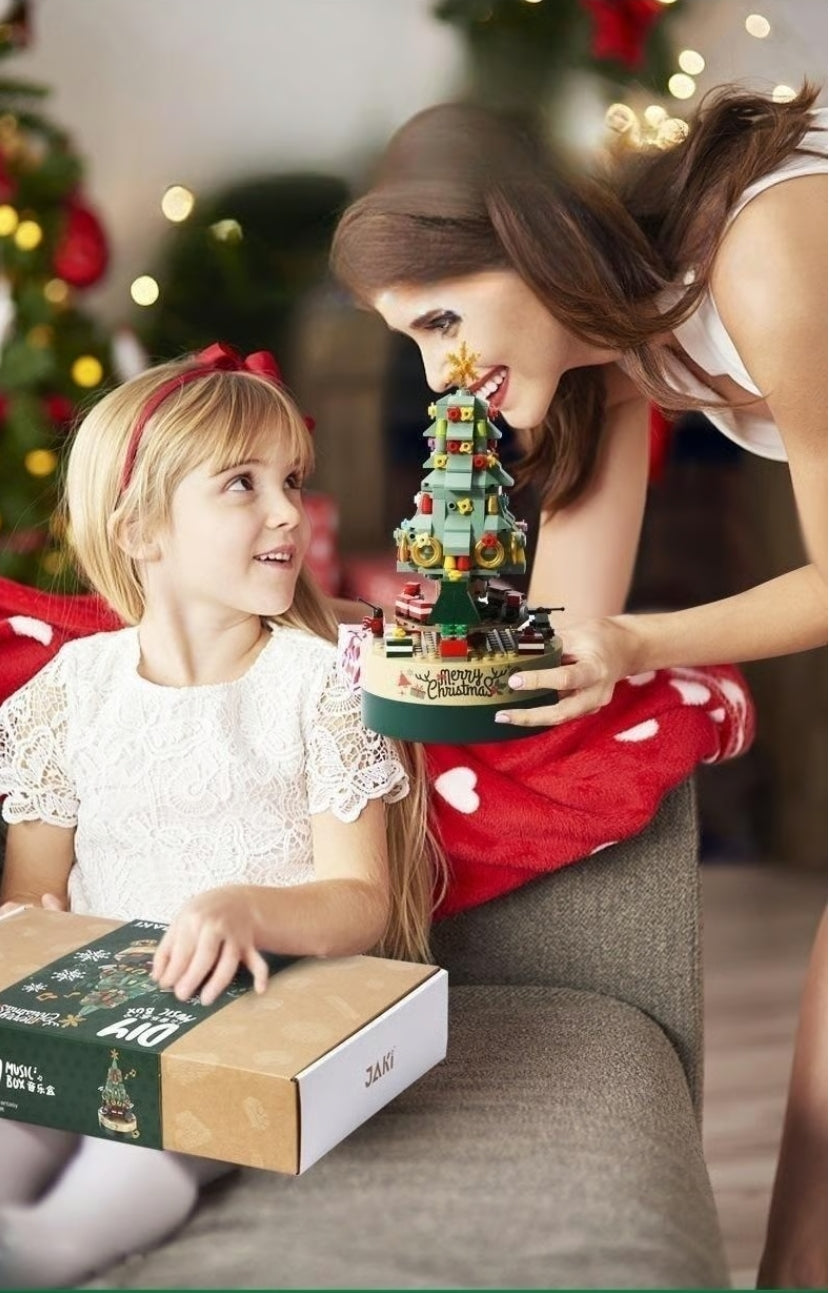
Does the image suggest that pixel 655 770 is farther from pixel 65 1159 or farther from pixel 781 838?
pixel 781 838

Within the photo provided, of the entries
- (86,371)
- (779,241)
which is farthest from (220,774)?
(86,371)

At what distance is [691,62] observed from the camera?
3.03ft

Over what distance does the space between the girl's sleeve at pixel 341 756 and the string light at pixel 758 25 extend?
0.47 m

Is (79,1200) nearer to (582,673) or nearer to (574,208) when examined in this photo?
(582,673)

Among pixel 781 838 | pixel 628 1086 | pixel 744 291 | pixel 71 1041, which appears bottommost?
pixel 781 838

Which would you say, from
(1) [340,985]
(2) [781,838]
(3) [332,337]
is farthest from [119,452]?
(2) [781,838]

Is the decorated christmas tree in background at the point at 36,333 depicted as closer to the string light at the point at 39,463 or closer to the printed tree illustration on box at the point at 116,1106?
the string light at the point at 39,463

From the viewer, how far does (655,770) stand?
3.35ft

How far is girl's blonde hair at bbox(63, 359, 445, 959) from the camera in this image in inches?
36.9

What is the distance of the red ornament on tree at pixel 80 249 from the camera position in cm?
122

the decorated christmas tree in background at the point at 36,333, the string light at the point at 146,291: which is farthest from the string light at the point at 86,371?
the string light at the point at 146,291

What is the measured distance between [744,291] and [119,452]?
405 millimetres

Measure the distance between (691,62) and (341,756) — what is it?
1.60 ft

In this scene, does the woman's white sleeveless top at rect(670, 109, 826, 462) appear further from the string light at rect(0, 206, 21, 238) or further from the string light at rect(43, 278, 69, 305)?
the string light at rect(0, 206, 21, 238)
